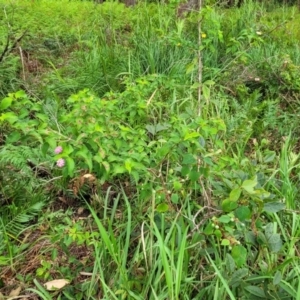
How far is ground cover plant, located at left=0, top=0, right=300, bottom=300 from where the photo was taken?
1.59 meters

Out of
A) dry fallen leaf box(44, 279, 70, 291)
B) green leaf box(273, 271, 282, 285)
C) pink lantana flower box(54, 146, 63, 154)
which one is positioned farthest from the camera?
dry fallen leaf box(44, 279, 70, 291)

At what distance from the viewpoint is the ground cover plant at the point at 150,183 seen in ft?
5.22

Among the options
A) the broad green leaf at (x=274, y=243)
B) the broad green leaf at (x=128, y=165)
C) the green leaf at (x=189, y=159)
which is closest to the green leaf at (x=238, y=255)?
the broad green leaf at (x=274, y=243)

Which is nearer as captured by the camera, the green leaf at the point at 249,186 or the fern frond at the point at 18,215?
the green leaf at the point at 249,186

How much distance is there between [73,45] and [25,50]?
0.45 metres

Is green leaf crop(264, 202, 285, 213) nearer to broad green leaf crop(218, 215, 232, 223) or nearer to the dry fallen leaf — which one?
broad green leaf crop(218, 215, 232, 223)

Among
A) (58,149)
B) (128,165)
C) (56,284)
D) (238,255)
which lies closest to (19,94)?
(58,149)

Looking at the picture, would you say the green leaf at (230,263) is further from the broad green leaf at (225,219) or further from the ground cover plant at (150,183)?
the broad green leaf at (225,219)

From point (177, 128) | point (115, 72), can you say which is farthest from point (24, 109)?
point (115, 72)

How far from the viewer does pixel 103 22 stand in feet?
13.7

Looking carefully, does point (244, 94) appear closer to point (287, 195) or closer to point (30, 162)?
point (287, 195)

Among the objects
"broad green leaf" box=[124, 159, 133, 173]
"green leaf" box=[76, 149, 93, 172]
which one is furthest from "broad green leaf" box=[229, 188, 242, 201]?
"green leaf" box=[76, 149, 93, 172]

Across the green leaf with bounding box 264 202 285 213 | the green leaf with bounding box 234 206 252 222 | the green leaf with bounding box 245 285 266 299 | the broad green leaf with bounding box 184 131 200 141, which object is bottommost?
the green leaf with bounding box 245 285 266 299

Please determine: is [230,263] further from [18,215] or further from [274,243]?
[18,215]
